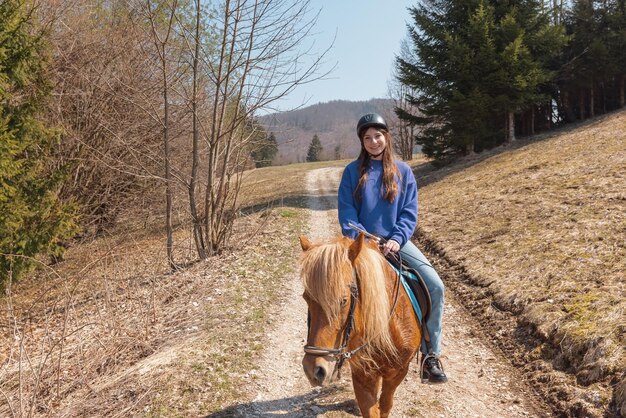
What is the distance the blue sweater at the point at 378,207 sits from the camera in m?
3.71

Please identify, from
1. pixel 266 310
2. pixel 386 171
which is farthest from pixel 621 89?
pixel 386 171

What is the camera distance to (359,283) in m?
2.92

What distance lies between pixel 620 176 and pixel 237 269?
33.6 feet

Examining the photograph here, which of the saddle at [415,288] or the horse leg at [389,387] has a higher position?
the saddle at [415,288]

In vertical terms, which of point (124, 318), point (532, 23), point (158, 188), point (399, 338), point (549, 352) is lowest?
point (549, 352)

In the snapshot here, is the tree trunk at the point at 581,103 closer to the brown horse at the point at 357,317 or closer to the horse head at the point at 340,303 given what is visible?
the brown horse at the point at 357,317

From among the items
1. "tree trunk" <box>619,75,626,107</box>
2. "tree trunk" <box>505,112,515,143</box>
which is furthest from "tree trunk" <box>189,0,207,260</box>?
"tree trunk" <box>619,75,626,107</box>

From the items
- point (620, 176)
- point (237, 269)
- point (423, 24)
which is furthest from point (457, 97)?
point (237, 269)

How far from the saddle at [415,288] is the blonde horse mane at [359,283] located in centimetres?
36

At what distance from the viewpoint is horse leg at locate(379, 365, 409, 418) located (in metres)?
3.63

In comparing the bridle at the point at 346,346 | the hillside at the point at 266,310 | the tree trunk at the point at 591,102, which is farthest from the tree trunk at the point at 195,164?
the tree trunk at the point at 591,102

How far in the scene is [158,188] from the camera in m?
15.3

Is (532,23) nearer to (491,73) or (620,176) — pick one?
(491,73)

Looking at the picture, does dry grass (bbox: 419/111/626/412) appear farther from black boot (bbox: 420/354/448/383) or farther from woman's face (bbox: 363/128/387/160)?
woman's face (bbox: 363/128/387/160)
